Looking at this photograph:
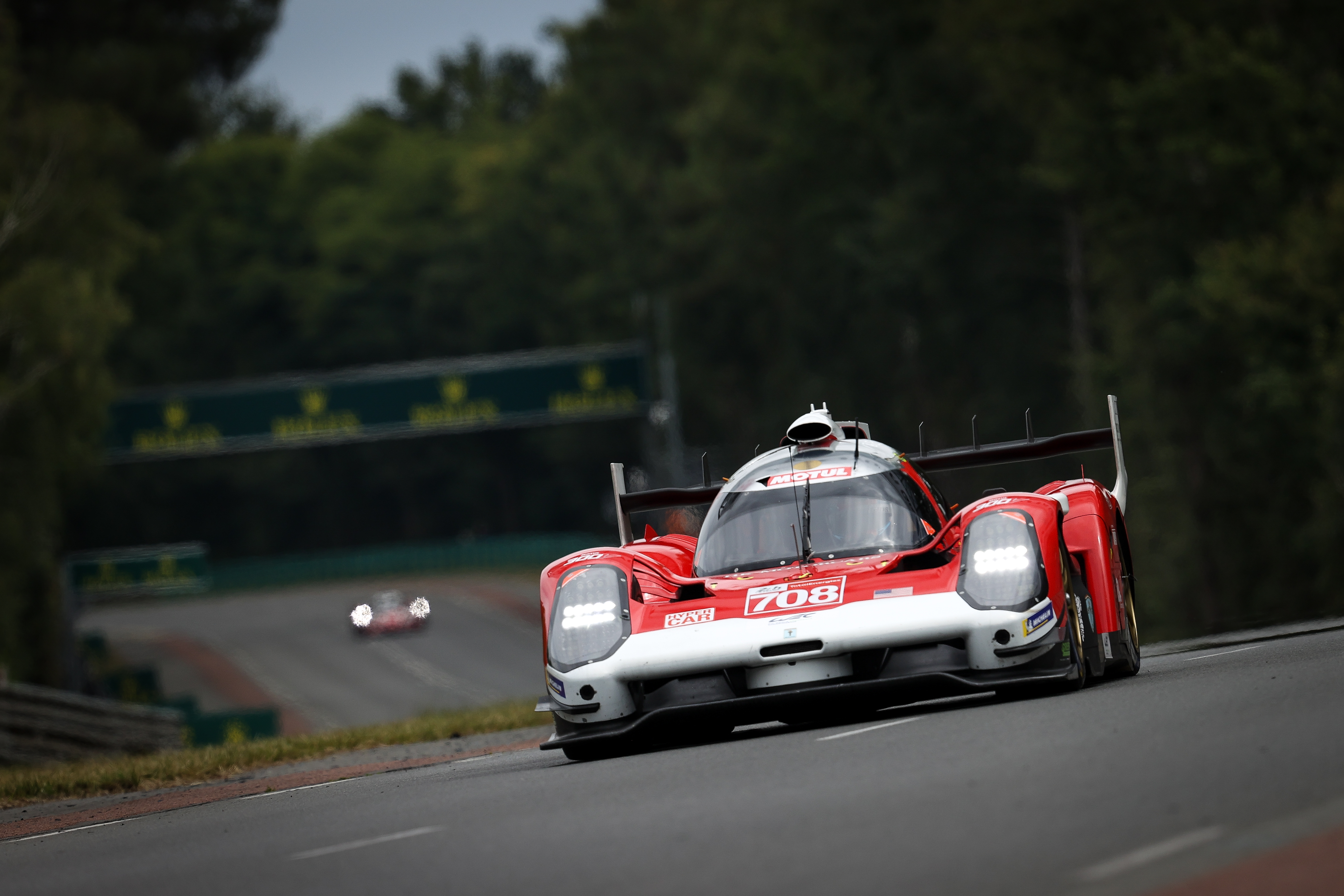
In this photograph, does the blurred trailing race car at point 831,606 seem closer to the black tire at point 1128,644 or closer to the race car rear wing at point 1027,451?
the black tire at point 1128,644

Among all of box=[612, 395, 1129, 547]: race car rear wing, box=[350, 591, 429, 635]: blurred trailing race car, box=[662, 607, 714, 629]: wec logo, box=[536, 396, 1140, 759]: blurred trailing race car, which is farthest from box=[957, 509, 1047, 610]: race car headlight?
box=[350, 591, 429, 635]: blurred trailing race car

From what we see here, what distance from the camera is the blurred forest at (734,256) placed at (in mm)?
41406

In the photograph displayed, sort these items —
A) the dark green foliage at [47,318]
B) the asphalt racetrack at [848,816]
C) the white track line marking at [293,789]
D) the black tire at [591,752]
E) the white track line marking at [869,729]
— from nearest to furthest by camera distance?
the asphalt racetrack at [848,816]
the white track line marking at [869,729]
the black tire at [591,752]
the white track line marking at [293,789]
the dark green foliage at [47,318]

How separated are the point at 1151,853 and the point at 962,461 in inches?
292

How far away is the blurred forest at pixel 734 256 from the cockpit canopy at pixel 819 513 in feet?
17.3

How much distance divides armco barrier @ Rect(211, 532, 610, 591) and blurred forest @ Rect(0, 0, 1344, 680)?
6.54m

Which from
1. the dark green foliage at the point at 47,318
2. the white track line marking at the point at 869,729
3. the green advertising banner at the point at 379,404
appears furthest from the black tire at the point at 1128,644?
the green advertising banner at the point at 379,404

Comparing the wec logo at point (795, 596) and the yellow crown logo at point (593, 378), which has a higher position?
the yellow crown logo at point (593, 378)

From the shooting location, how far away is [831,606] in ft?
33.8

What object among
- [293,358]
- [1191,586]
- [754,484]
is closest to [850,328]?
[1191,586]

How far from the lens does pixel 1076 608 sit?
10.8 m

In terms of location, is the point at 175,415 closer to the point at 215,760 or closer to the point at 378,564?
the point at 378,564

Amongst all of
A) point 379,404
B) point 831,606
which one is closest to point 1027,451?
point 831,606

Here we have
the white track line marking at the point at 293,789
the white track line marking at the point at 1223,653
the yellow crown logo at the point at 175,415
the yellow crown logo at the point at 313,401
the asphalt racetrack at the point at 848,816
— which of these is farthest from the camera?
the yellow crown logo at the point at 313,401
